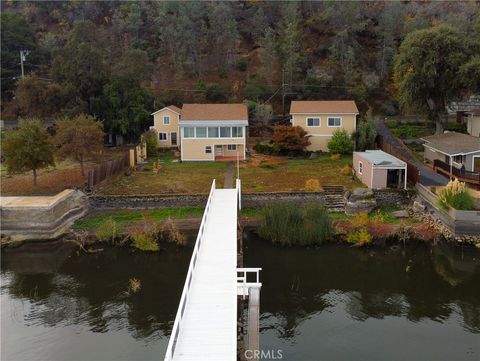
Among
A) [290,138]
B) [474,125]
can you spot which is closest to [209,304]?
[290,138]

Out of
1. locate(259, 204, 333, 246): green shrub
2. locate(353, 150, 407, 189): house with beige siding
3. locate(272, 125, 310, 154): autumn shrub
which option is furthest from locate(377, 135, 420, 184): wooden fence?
locate(259, 204, 333, 246): green shrub

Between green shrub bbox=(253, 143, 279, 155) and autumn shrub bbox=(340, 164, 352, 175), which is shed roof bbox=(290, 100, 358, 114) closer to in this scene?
green shrub bbox=(253, 143, 279, 155)

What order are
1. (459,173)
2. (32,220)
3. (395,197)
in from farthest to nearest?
(459,173)
(395,197)
(32,220)

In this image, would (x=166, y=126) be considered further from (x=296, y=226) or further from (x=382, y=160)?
(x=296, y=226)

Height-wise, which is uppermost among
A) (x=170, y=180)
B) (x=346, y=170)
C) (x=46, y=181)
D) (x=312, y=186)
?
(x=346, y=170)

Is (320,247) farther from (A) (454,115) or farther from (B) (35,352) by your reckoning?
(A) (454,115)

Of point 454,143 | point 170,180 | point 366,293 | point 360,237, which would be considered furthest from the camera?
point 170,180

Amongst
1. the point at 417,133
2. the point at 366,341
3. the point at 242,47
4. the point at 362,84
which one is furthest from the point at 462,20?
the point at 366,341
